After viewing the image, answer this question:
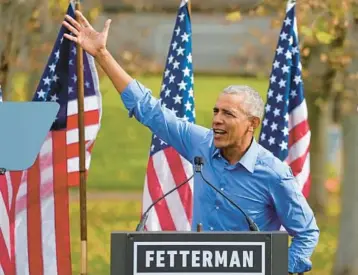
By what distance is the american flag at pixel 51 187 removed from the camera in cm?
959

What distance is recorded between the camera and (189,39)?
10.4m

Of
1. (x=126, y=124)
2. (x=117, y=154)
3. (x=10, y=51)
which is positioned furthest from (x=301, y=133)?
(x=126, y=124)

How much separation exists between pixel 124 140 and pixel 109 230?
18029 millimetres

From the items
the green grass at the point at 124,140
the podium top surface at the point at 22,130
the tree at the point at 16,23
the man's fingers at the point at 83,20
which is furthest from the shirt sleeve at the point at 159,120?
the green grass at the point at 124,140

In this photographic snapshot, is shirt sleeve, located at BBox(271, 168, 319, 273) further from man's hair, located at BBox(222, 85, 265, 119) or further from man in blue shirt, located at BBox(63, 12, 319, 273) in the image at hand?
man's hair, located at BBox(222, 85, 265, 119)

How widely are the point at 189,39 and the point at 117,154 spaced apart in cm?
2886

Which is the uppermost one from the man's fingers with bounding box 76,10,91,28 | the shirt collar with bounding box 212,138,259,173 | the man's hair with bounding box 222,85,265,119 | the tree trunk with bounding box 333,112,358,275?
the man's fingers with bounding box 76,10,91,28

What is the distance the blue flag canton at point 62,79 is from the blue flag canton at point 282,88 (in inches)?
67.7

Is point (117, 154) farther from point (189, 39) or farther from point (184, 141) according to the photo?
point (184, 141)

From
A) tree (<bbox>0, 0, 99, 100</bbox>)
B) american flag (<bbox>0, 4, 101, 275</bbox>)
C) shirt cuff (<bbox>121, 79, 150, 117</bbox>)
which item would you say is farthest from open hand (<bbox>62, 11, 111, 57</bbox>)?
tree (<bbox>0, 0, 99, 100</bbox>)

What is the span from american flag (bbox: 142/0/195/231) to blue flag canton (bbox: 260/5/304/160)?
76 cm

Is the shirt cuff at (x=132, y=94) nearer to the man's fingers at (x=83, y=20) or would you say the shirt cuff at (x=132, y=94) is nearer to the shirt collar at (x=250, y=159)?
the man's fingers at (x=83, y=20)

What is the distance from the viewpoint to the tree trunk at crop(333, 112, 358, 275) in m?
15.5

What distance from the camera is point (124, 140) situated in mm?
40906
